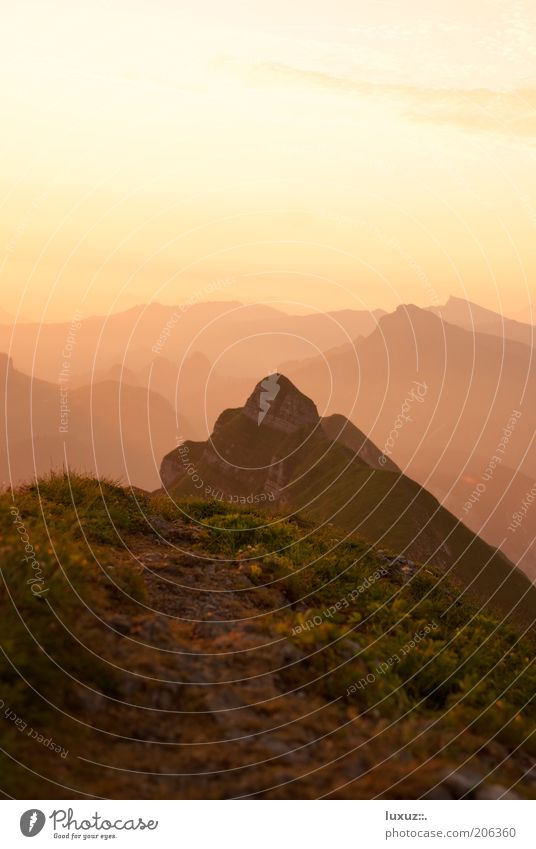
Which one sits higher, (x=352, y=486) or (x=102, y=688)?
(x=352, y=486)

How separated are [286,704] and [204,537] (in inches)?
291

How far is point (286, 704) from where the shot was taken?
9.12 metres

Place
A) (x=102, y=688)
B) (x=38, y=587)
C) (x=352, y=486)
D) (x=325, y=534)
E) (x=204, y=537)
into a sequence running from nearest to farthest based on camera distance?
(x=102, y=688) < (x=38, y=587) < (x=204, y=537) < (x=325, y=534) < (x=352, y=486)

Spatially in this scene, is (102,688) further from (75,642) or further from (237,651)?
(237,651)

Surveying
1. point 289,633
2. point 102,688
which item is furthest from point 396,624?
point 102,688
